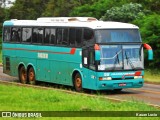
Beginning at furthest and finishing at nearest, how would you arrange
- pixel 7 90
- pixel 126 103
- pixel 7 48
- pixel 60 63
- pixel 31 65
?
1. pixel 7 48
2. pixel 31 65
3. pixel 60 63
4. pixel 7 90
5. pixel 126 103

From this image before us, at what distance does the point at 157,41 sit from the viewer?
40.9m

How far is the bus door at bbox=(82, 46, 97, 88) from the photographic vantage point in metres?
25.0

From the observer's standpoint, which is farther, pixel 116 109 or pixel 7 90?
pixel 7 90

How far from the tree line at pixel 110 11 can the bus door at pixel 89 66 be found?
1549 cm

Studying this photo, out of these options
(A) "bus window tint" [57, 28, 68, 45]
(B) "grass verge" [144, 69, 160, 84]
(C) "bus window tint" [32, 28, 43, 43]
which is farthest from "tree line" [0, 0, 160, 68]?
(A) "bus window tint" [57, 28, 68, 45]

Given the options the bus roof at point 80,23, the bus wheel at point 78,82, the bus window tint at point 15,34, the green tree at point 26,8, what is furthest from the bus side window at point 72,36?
the green tree at point 26,8

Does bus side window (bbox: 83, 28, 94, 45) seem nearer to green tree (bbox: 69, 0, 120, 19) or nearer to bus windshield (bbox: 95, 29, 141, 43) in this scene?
bus windshield (bbox: 95, 29, 141, 43)

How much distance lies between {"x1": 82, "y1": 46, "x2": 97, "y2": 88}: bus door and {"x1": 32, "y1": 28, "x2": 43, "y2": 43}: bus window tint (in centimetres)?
489

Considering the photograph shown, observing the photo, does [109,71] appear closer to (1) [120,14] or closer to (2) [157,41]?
(2) [157,41]

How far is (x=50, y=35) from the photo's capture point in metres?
29.2

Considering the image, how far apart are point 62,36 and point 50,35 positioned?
1334mm

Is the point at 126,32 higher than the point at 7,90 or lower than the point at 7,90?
higher

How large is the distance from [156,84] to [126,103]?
14774mm

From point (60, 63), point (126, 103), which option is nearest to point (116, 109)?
point (126, 103)
